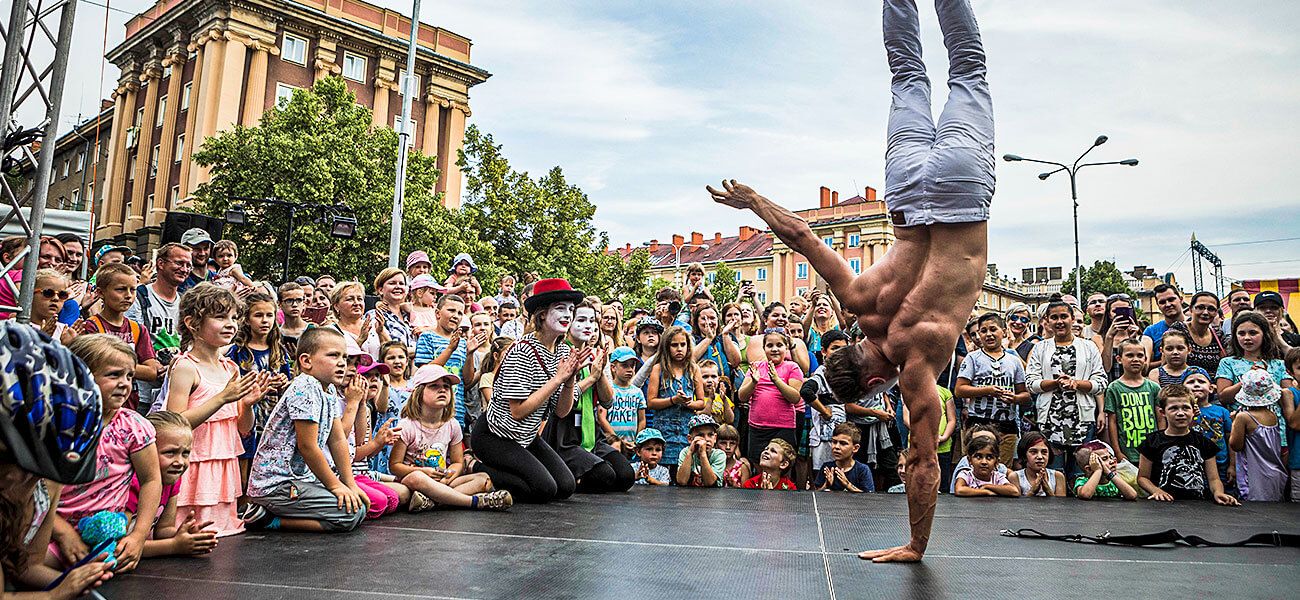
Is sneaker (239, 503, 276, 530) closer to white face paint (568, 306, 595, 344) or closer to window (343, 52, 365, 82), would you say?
white face paint (568, 306, 595, 344)

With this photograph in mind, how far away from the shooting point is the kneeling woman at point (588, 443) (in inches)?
239

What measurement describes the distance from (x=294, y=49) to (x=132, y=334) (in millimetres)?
29980

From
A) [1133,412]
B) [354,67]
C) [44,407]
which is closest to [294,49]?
[354,67]

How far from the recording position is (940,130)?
12.6ft

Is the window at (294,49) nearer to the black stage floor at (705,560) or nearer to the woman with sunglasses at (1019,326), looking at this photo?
the woman with sunglasses at (1019,326)

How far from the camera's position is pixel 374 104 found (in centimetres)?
3334

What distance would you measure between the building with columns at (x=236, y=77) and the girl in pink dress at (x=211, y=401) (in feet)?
89.9

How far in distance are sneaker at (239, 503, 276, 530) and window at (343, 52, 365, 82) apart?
31.6 m

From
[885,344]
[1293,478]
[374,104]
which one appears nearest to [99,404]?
[885,344]

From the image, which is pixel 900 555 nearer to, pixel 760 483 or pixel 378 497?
pixel 378 497

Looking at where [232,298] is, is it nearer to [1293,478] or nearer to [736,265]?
[1293,478]

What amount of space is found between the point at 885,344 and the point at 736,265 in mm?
54240

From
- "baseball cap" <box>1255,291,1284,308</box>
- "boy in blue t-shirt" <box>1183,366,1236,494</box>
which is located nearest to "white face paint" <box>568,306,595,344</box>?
"boy in blue t-shirt" <box>1183,366,1236,494</box>

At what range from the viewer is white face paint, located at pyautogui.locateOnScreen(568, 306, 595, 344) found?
5508 mm
